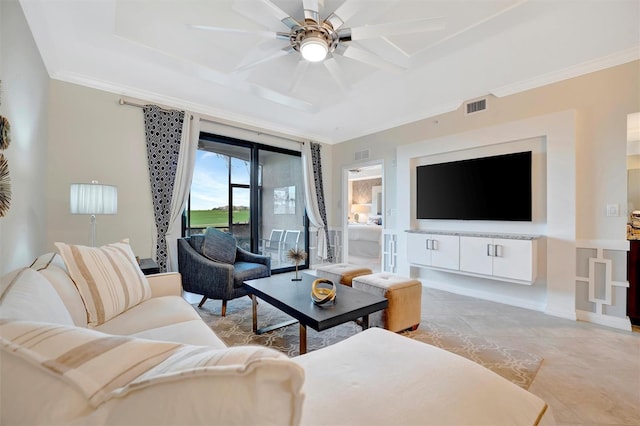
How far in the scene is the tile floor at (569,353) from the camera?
1.53m

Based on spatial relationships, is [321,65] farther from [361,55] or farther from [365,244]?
[365,244]

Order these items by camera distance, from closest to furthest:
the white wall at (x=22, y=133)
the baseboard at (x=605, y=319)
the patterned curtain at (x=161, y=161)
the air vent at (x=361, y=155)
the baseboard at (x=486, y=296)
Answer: the white wall at (x=22, y=133), the baseboard at (x=605, y=319), the baseboard at (x=486, y=296), the patterned curtain at (x=161, y=161), the air vent at (x=361, y=155)

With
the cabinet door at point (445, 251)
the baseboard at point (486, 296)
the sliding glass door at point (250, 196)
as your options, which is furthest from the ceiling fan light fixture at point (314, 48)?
the baseboard at point (486, 296)

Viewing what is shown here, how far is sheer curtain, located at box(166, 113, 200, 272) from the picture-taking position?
3.49 m

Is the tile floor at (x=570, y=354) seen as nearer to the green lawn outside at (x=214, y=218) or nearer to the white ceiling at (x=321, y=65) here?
the white ceiling at (x=321, y=65)

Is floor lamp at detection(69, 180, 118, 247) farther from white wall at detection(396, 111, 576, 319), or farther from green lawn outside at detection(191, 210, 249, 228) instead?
white wall at detection(396, 111, 576, 319)

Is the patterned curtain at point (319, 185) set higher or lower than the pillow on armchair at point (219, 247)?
higher

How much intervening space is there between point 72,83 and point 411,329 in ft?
14.6

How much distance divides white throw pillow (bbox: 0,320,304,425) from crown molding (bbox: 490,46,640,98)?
13.3 feet

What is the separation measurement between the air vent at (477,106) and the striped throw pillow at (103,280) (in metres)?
4.21

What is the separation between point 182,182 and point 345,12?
9.53 ft

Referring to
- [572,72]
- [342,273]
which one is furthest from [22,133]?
[572,72]

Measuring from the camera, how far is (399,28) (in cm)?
185

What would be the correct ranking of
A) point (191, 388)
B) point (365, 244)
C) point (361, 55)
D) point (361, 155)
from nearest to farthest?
point (191, 388), point (361, 55), point (361, 155), point (365, 244)
